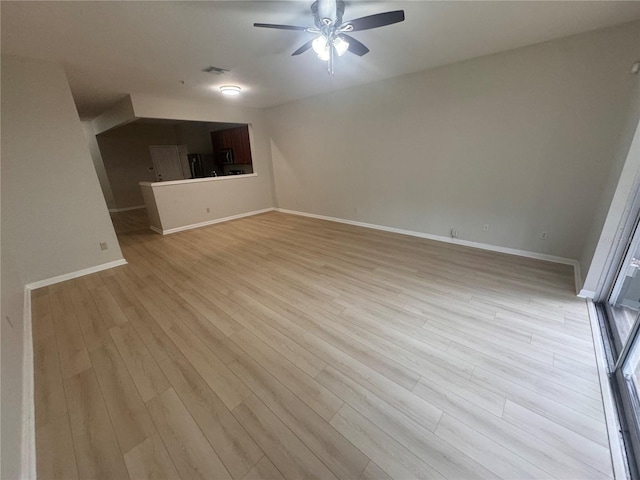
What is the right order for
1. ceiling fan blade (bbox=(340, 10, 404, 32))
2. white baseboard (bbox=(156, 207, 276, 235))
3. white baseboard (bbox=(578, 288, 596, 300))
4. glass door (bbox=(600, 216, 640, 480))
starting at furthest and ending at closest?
white baseboard (bbox=(156, 207, 276, 235)) < white baseboard (bbox=(578, 288, 596, 300)) < ceiling fan blade (bbox=(340, 10, 404, 32)) < glass door (bbox=(600, 216, 640, 480))

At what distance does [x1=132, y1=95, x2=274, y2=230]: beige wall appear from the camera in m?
4.59

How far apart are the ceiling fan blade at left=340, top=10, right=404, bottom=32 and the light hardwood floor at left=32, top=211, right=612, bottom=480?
2.31 m

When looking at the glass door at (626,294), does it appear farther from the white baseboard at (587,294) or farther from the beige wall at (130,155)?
the beige wall at (130,155)

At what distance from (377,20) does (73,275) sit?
4.51 meters

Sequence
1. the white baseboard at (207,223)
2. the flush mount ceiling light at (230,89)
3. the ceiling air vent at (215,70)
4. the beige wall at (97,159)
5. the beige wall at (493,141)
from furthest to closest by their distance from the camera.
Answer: the beige wall at (97,159) → the white baseboard at (207,223) → the flush mount ceiling light at (230,89) → the ceiling air vent at (215,70) → the beige wall at (493,141)

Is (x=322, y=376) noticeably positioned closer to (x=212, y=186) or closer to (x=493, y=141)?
(x=493, y=141)

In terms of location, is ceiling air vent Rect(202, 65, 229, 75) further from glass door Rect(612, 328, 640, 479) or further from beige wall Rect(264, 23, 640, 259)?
glass door Rect(612, 328, 640, 479)

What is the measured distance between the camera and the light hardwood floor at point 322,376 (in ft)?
4.03

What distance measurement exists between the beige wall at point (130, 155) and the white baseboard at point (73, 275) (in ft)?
16.4

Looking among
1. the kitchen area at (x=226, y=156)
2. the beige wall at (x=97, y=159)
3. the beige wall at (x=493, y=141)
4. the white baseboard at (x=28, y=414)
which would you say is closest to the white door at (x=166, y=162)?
the kitchen area at (x=226, y=156)

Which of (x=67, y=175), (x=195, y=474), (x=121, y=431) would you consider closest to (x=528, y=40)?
(x=195, y=474)

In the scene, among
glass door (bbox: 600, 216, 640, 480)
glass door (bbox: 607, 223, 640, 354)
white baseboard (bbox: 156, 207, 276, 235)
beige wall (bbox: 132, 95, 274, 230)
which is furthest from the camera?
white baseboard (bbox: 156, 207, 276, 235)

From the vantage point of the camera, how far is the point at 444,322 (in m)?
2.14

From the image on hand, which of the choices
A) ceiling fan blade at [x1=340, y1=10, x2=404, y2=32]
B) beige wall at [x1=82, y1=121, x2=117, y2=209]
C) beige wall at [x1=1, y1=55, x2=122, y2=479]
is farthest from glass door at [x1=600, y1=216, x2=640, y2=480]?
beige wall at [x1=82, y1=121, x2=117, y2=209]
